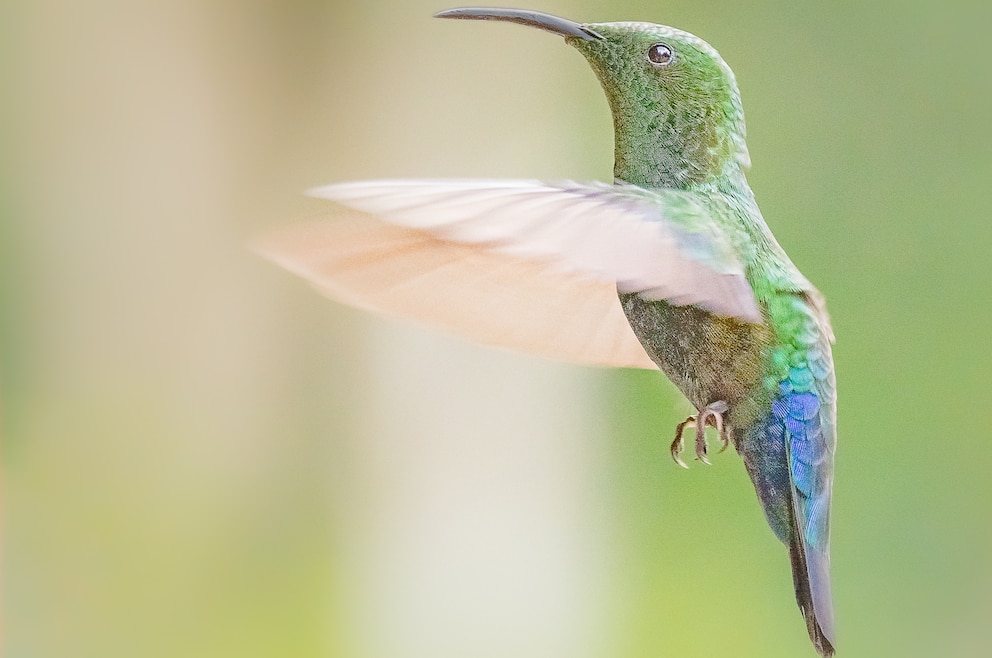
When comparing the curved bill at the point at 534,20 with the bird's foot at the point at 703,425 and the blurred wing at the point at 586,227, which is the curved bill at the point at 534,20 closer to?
the blurred wing at the point at 586,227

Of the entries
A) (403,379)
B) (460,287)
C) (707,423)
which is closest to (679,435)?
(707,423)

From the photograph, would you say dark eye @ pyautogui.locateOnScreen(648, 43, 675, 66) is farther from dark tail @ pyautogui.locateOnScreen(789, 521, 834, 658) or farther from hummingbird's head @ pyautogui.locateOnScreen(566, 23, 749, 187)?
dark tail @ pyautogui.locateOnScreen(789, 521, 834, 658)

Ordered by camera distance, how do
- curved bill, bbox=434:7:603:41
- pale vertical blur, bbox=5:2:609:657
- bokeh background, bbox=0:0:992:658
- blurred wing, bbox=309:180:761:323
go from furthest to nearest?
pale vertical blur, bbox=5:2:609:657
bokeh background, bbox=0:0:992:658
curved bill, bbox=434:7:603:41
blurred wing, bbox=309:180:761:323

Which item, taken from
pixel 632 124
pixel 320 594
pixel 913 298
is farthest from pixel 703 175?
pixel 320 594

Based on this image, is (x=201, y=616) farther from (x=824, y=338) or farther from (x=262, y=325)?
(x=824, y=338)

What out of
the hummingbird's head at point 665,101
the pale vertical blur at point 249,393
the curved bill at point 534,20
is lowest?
the pale vertical blur at point 249,393

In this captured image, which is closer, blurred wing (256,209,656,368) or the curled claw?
blurred wing (256,209,656,368)

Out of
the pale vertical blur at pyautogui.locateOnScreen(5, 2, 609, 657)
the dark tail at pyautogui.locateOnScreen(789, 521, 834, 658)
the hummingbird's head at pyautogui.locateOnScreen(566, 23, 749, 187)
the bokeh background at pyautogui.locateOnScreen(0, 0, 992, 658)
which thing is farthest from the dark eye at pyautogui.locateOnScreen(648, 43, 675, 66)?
the pale vertical blur at pyautogui.locateOnScreen(5, 2, 609, 657)

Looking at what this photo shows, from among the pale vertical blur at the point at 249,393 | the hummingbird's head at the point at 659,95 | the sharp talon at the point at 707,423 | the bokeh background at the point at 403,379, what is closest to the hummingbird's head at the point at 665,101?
the hummingbird's head at the point at 659,95
